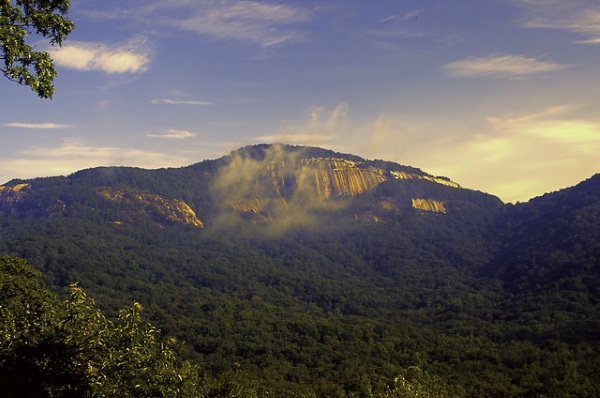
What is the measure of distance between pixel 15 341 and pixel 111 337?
262 inches

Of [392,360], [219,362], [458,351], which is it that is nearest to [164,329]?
[219,362]

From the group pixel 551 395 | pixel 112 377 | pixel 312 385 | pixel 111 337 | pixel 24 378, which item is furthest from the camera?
pixel 312 385

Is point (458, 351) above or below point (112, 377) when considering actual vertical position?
below

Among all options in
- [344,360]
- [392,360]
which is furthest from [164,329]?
[392,360]

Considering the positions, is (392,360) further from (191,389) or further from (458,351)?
(191,389)

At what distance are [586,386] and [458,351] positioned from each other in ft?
161

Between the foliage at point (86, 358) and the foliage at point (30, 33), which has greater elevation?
the foliage at point (30, 33)

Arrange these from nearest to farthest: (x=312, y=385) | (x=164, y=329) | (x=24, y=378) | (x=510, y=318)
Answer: (x=24, y=378)
(x=312, y=385)
(x=164, y=329)
(x=510, y=318)

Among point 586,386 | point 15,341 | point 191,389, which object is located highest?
point 15,341

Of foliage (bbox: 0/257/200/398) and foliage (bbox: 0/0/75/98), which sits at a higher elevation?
foliage (bbox: 0/0/75/98)

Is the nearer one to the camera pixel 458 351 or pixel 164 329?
pixel 458 351

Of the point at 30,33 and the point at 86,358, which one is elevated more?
the point at 30,33

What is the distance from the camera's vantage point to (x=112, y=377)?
2056 cm

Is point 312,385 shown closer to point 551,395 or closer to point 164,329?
point 551,395
